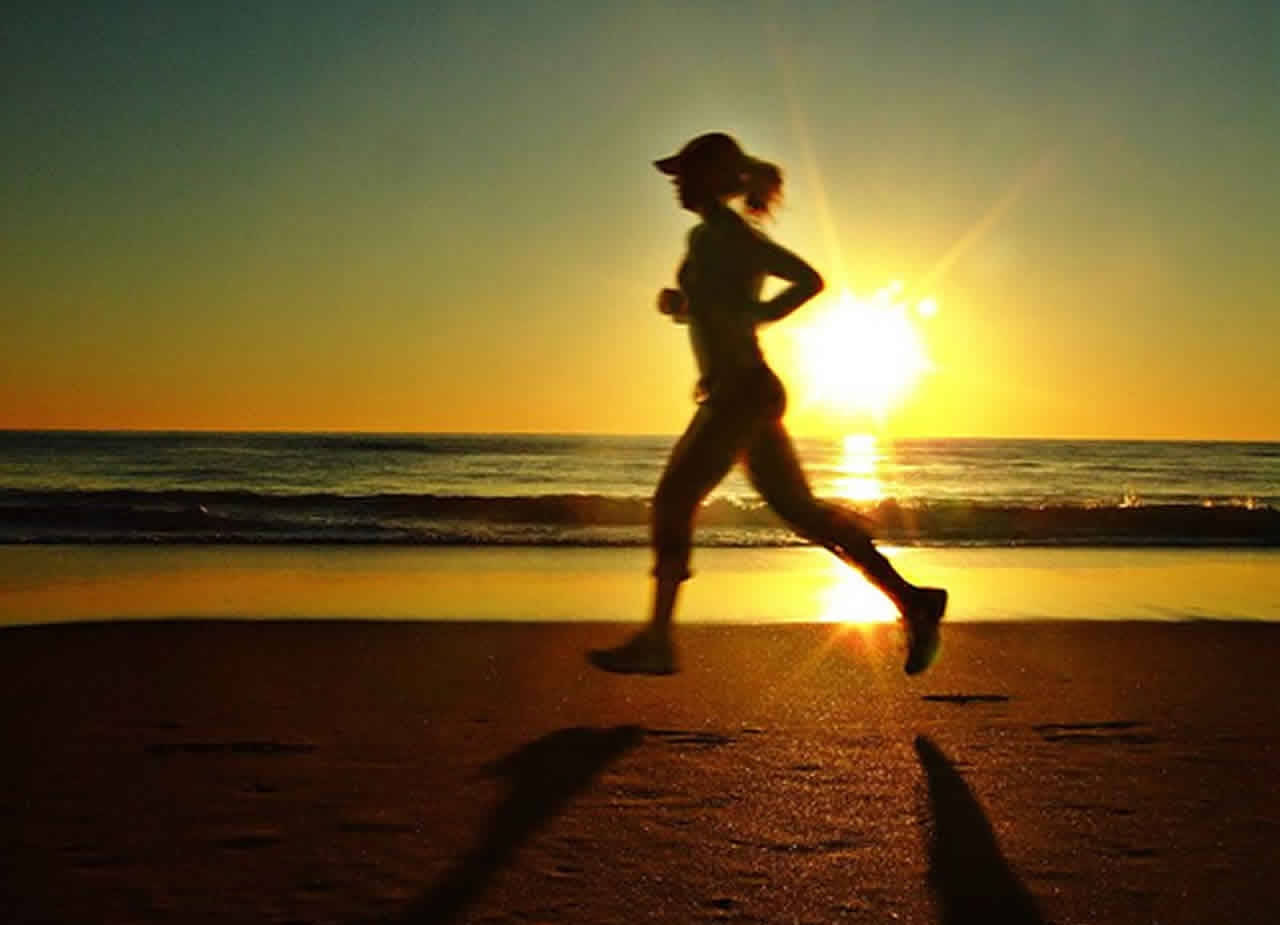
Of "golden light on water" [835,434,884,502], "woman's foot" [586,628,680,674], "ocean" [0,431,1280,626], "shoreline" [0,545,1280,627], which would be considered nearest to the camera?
"woman's foot" [586,628,680,674]

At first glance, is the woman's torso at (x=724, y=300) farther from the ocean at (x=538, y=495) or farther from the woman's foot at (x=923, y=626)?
the ocean at (x=538, y=495)

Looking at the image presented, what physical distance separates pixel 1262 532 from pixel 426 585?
17.5 m

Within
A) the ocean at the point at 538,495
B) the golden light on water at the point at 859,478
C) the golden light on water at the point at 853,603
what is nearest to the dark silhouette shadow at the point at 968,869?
the golden light on water at the point at 853,603

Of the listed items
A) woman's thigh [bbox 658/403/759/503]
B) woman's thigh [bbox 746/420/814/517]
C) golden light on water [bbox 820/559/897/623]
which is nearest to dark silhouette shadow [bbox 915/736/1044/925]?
woman's thigh [bbox 746/420/814/517]

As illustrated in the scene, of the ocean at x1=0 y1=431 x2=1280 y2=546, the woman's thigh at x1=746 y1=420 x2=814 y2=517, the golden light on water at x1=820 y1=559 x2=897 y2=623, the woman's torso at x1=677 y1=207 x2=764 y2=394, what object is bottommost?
the woman's thigh at x1=746 y1=420 x2=814 y2=517

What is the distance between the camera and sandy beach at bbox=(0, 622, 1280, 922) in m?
3.49

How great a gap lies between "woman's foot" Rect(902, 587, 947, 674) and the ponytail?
1767mm

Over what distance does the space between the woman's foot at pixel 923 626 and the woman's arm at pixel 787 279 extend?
1.35 m

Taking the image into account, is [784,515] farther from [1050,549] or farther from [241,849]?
[1050,549]

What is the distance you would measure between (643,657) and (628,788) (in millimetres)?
1392

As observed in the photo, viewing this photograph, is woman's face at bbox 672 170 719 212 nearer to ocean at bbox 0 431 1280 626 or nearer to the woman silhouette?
the woman silhouette

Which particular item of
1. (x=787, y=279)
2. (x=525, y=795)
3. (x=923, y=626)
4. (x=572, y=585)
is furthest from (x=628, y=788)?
(x=572, y=585)

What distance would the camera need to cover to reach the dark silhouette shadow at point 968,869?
134 inches

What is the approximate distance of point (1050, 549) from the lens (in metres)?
19.3
